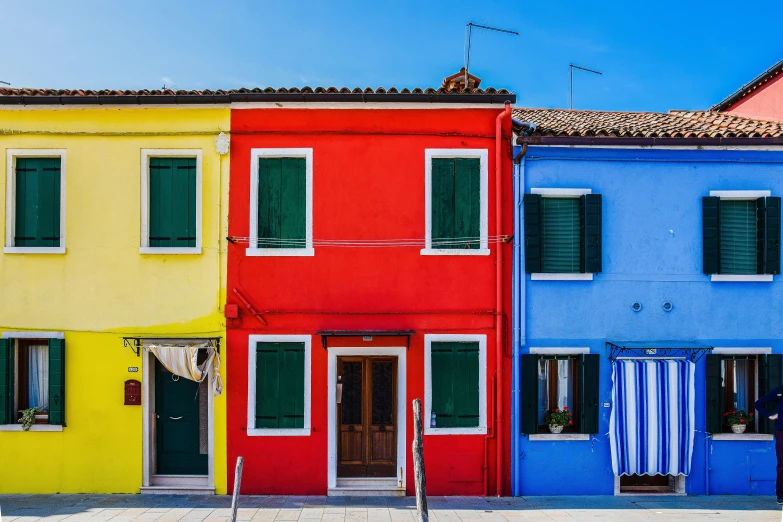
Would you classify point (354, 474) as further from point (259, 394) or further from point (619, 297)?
point (619, 297)

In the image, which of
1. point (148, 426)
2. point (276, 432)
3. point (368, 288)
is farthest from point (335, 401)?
point (148, 426)

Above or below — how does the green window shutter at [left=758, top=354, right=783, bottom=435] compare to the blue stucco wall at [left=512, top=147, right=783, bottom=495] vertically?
below

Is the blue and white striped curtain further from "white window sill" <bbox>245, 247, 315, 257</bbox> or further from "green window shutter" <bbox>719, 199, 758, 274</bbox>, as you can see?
"white window sill" <bbox>245, 247, 315, 257</bbox>

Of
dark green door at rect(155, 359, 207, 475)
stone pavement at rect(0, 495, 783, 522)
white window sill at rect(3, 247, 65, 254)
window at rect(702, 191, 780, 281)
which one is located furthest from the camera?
dark green door at rect(155, 359, 207, 475)

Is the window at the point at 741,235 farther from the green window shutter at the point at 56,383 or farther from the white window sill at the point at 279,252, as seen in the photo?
the green window shutter at the point at 56,383

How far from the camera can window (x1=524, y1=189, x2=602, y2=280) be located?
9836 millimetres

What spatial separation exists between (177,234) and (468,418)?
19.0 feet

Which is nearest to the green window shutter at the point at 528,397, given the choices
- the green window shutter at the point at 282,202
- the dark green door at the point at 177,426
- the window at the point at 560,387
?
the window at the point at 560,387

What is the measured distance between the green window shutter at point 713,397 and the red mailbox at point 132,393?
9.47 m

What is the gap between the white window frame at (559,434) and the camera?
384 inches

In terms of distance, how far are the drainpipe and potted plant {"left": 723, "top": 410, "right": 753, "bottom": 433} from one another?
3.89m

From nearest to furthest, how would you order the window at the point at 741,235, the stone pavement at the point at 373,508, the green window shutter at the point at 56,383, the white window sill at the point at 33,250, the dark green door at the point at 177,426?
the stone pavement at the point at 373,508, the green window shutter at the point at 56,383, the white window sill at the point at 33,250, the window at the point at 741,235, the dark green door at the point at 177,426

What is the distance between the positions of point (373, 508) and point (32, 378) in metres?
6.20

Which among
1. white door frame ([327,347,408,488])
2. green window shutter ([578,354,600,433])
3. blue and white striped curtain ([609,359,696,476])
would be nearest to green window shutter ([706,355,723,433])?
blue and white striped curtain ([609,359,696,476])
